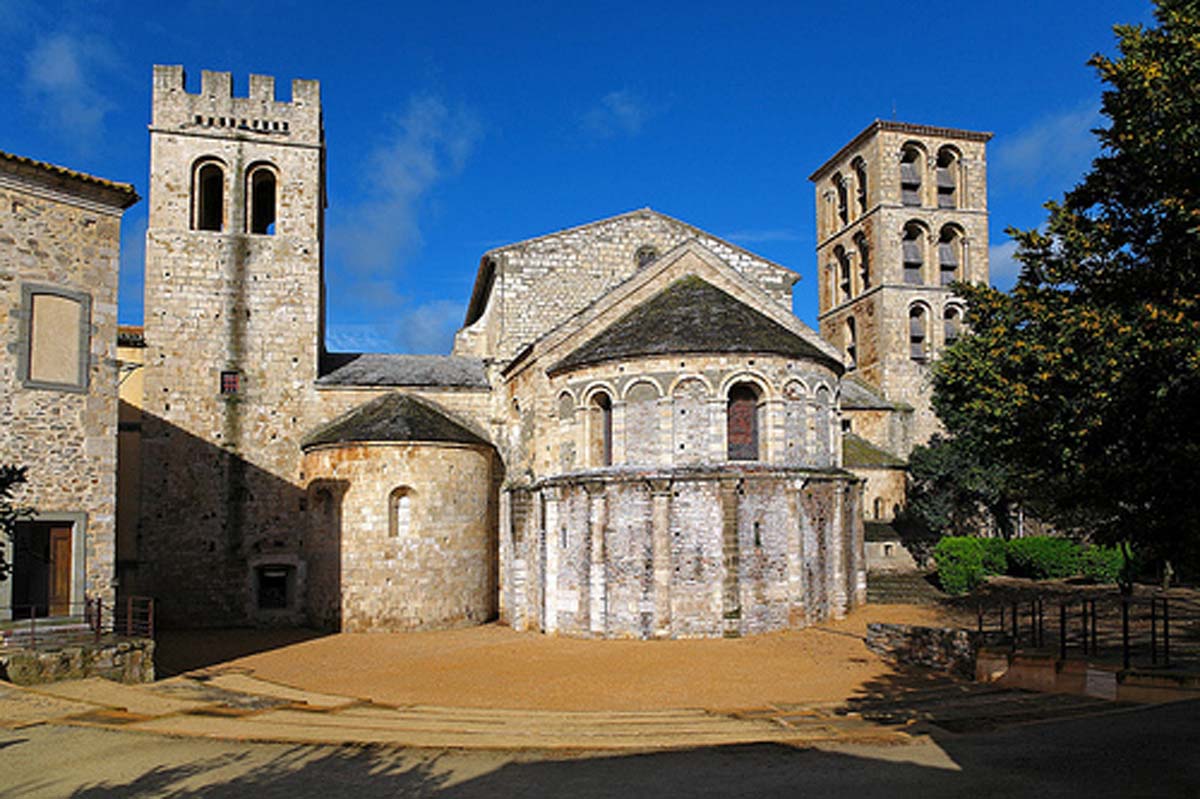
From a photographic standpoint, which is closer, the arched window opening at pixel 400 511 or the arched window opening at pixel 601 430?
the arched window opening at pixel 601 430

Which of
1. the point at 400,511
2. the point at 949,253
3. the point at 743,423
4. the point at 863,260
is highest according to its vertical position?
the point at 949,253

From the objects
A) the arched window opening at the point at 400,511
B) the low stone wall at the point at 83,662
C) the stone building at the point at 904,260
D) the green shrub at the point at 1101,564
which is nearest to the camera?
the low stone wall at the point at 83,662

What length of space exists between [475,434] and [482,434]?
3.25 ft

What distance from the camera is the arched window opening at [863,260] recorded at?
49.5 m

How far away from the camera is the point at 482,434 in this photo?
29.8 m

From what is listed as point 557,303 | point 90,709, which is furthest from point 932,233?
point 90,709

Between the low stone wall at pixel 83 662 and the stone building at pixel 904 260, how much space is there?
3465cm

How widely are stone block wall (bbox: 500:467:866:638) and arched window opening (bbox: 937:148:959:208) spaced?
3083 cm

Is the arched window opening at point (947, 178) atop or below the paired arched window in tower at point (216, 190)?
atop

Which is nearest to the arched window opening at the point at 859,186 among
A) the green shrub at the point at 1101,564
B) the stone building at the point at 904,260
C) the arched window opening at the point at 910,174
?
the stone building at the point at 904,260

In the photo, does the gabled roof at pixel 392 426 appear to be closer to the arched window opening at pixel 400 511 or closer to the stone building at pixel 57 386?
the arched window opening at pixel 400 511

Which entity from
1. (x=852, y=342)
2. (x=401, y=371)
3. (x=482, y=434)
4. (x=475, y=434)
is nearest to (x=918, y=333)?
(x=852, y=342)

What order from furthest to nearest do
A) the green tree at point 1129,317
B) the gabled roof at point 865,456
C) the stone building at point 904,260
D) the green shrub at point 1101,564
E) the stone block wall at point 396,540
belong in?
the stone building at point 904,260 → the gabled roof at point 865,456 → the green shrub at point 1101,564 → the stone block wall at point 396,540 → the green tree at point 1129,317

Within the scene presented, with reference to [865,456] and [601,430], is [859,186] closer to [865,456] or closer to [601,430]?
[865,456]
